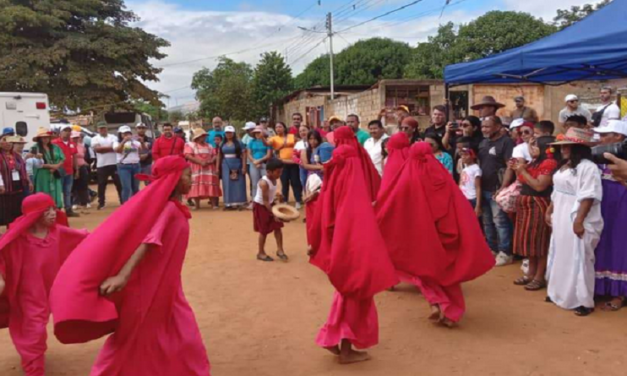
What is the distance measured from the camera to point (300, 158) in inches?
417

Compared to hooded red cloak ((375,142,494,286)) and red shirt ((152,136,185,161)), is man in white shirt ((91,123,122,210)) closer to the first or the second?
red shirt ((152,136,185,161))

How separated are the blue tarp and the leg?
1.69m

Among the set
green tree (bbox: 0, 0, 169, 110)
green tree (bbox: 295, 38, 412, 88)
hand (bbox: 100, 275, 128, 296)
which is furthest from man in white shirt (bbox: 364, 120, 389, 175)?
green tree (bbox: 295, 38, 412, 88)

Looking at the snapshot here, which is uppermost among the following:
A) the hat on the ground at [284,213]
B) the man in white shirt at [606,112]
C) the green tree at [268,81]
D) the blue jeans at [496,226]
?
the green tree at [268,81]

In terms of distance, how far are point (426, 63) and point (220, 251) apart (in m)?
30.2

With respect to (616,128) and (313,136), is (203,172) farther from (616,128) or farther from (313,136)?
(616,128)

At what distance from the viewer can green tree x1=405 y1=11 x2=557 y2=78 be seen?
32.3m

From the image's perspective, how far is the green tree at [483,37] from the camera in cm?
3234

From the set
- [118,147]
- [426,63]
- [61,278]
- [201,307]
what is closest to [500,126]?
[201,307]

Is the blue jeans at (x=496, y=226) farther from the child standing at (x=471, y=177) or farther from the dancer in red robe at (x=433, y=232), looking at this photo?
the dancer in red robe at (x=433, y=232)

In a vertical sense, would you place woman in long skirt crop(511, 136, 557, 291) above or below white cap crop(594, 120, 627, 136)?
below

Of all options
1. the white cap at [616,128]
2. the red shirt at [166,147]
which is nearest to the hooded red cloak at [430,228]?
the white cap at [616,128]

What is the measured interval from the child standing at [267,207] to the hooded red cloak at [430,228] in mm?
2531

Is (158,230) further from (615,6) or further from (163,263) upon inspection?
(615,6)
